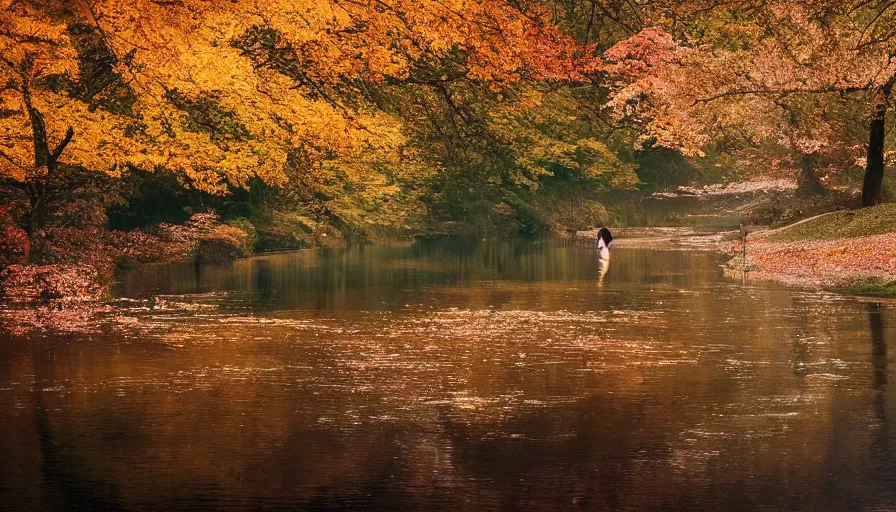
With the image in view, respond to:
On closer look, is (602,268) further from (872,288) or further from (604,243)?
(872,288)

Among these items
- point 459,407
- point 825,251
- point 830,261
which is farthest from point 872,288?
point 459,407

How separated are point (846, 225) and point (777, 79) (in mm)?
4603

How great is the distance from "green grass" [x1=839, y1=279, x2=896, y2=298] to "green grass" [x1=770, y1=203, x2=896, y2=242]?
8.87 metres

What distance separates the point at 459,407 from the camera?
13.6 metres

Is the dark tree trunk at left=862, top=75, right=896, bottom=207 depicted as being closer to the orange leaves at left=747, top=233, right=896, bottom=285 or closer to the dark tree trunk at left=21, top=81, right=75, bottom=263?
the orange leaves at left=747, top=233, right=896, bottom=285

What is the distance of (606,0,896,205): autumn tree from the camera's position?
38.4 metres

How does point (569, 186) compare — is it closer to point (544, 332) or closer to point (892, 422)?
point (544, 332)

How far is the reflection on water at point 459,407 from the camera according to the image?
10.1 metres

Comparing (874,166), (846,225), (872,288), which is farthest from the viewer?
(874,166)

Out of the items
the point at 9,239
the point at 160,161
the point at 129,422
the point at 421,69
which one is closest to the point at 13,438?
the point at 129,422

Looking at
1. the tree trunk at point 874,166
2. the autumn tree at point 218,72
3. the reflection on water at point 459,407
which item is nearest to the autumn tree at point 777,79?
the tree trunk at point 874,166

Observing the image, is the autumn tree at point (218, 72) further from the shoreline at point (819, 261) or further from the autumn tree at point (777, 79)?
the shoreline at point (819, 261)

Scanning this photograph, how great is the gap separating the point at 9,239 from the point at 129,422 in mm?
14744

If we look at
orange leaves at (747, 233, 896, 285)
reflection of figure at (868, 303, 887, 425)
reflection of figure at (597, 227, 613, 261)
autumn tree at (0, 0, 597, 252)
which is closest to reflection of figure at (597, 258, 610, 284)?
reflection of figure at (597, 227, 613, 261)
